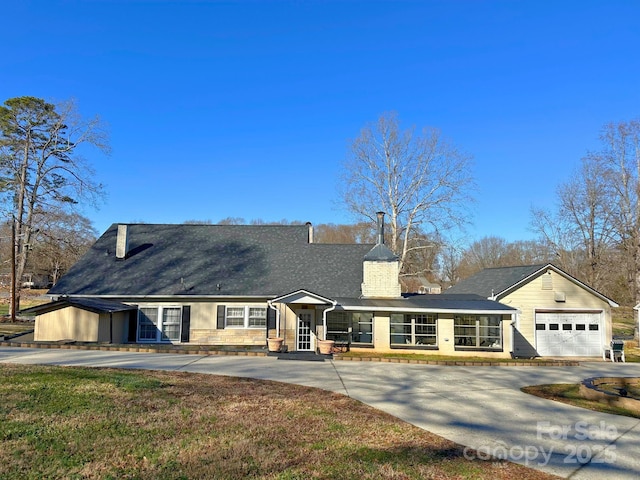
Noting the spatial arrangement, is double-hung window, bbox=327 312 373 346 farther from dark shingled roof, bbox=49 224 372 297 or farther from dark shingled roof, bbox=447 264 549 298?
dark shingled roof, bbox=447 264 549 298

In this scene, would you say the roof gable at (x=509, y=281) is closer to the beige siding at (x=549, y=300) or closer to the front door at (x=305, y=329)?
the beige siding at (x=549, y=300)

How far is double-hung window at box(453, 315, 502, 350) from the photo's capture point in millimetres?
17781

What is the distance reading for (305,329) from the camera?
18.7 metres

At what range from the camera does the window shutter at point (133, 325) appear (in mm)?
19181

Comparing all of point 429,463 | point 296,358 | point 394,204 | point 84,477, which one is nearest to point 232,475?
point 84,477

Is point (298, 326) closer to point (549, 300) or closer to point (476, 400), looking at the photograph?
point (476, 400)

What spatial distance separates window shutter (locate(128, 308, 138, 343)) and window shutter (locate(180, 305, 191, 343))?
7.12 feet

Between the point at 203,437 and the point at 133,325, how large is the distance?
15256 mm

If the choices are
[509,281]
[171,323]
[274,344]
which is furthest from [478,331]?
[171,323]

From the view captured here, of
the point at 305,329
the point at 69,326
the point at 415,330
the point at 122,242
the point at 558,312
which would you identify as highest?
the point at 122,242

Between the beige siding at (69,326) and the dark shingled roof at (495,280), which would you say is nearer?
the beige siding at (69,326)

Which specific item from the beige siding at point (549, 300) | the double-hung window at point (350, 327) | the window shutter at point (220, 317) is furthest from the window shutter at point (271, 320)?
the beige siding at point (549, 300)

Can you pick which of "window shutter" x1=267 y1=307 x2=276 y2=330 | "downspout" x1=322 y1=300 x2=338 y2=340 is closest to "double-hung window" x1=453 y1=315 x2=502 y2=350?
"downspout" x1=322 y1=300 x2=338 y2=340

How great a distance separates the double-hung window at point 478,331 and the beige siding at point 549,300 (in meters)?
2.65
